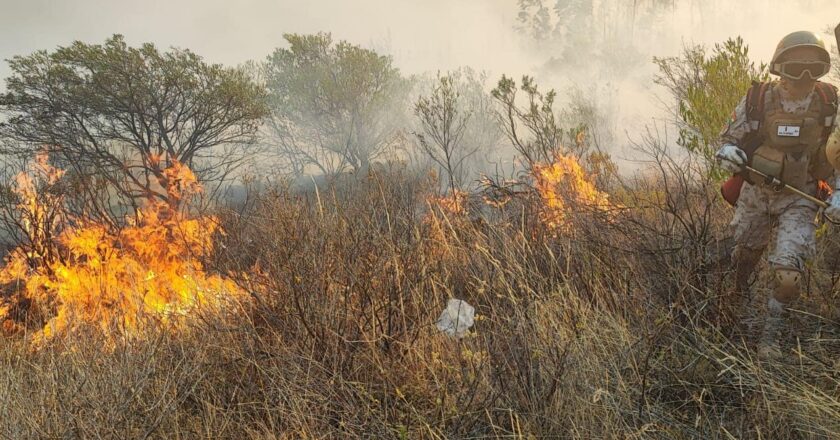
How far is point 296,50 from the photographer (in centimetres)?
1884

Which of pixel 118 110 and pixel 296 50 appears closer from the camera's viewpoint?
pixel 118 110

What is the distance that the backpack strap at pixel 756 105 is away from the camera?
237cm

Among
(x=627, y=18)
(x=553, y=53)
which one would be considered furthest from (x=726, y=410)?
(x=627, y=18)

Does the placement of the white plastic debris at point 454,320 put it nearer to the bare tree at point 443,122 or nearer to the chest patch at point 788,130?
the bare tree at point 443,122

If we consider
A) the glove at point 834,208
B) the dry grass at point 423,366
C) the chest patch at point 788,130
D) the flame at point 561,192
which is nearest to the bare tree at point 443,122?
the flame at point 561,192

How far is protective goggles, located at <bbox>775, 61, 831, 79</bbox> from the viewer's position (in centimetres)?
224

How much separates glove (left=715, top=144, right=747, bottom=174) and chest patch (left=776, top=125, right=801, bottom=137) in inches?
7.8

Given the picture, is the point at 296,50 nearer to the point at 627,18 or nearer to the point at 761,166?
the point at 761,166

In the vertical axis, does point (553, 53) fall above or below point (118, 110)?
above

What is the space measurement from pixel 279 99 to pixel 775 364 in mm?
20120

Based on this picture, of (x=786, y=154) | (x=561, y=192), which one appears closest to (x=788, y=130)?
(x=786, y=154)

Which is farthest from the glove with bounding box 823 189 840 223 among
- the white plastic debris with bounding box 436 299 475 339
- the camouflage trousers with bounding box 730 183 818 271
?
the white plastic debris with bounding box 436 299 475 339

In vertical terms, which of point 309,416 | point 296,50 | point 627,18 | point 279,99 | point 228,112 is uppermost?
point 627,18

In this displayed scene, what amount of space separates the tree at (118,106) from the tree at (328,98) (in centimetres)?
769
